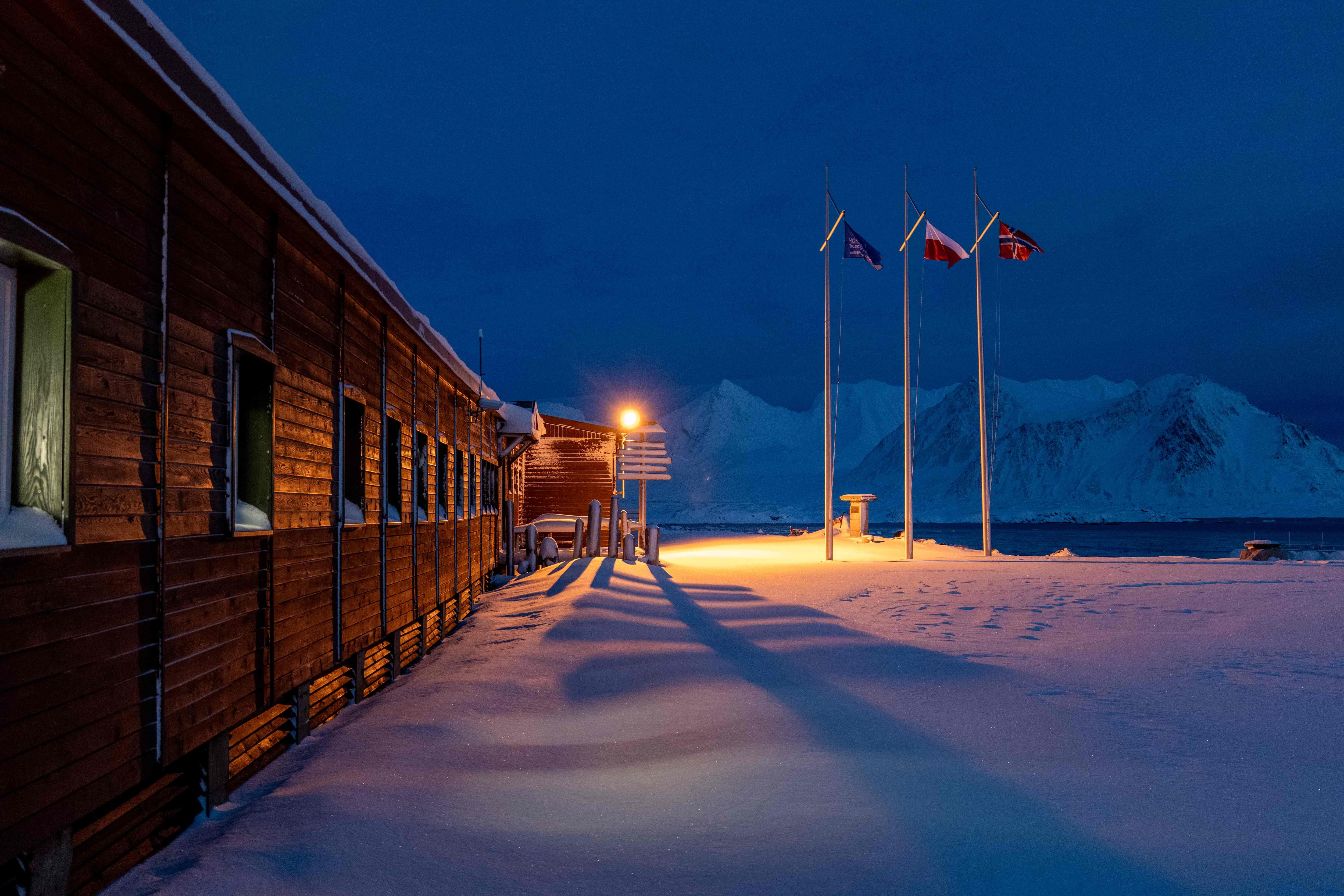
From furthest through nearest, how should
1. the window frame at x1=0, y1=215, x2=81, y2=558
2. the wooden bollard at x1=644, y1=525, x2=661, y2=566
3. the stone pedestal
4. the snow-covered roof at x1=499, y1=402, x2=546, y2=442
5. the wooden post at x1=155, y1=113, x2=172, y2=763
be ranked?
the stone pedestal, the wooden bollard at x1=644, y1=525, x2=661, y2=566, the snow-covered roof at x1=499, y1=402, x2=546, y2=442, the wooden post at x1=155, y1=113, x2=172, y2=763, the window frame at x1=0, y1=215, x2=81, y2=558

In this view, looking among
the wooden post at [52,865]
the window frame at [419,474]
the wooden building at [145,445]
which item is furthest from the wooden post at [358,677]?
the wooden post at [52,865]

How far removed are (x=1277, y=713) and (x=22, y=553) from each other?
833 centimetres

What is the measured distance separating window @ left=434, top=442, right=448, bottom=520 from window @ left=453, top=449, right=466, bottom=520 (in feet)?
0.90

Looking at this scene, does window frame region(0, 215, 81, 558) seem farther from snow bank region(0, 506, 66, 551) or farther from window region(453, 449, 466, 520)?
window region(453, 449, 466, 520)

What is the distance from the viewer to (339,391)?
23.2 ft

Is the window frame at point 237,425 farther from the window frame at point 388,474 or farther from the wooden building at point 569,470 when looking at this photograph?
the wooden building at point 569,470

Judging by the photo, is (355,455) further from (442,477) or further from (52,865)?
(52,865)

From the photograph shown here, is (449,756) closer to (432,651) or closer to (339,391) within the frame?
(339,391)

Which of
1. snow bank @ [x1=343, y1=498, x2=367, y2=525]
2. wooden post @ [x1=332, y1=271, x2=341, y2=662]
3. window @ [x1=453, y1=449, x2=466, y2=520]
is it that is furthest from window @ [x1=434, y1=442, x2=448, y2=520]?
wooden post @ [x1=332, y1=271, x2=341, y2=662]

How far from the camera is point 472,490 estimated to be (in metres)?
14.8

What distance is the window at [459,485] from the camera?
41.3 feet

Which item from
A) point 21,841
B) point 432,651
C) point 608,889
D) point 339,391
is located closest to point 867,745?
point 608,889

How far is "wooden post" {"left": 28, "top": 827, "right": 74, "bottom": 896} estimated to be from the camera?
3.11 meters

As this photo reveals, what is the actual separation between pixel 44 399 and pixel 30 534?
2.00ft
